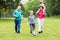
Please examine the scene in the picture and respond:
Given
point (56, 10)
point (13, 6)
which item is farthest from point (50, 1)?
point (13, 6)

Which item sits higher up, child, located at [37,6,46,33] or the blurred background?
child, located at [37,6,46,33]

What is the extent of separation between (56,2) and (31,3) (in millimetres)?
48729

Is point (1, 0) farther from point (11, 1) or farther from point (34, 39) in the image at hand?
point (34, 39)

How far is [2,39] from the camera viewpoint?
15609 mm

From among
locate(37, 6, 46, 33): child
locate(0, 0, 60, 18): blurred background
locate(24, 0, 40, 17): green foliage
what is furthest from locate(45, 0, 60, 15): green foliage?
locate(37, 6, 46, 33): child

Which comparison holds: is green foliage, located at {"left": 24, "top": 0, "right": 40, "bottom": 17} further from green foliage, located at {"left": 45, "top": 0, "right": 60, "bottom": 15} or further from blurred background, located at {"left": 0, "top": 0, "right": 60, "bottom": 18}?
green foliage, located at {"left": 45, "top": 0, "right": 60, "bottom": 15}

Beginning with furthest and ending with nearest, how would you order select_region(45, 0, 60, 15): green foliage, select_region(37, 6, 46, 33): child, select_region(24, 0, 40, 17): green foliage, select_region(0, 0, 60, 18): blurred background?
select_region(24, 0, 40, 17): green foliage, select_region(45, 0, 60, 15): green foliage, select_region(0, 0, 60, 18): blurred background, select_region(37, 6, 46, 33): child

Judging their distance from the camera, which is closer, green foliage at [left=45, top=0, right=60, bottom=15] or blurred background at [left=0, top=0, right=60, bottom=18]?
blurred background at [left=0, top=0, right=60, bottom=18]

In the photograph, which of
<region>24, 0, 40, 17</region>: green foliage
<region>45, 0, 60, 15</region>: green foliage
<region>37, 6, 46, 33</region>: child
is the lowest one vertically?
<region>24, 0, 40, 17</region>: green foliage

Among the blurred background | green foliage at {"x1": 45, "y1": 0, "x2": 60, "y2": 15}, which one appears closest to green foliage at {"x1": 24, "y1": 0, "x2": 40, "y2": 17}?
the blurred background

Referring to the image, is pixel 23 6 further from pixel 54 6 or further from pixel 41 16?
pixel 41 16

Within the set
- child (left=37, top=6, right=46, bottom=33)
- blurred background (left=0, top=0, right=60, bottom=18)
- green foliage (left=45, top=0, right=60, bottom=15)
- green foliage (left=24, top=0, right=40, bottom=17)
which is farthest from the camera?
green foliage (left=24, top=0, right=40, bottom=17)

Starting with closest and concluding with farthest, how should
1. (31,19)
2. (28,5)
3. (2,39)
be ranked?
(2,39) < (31,19) < (28,5)

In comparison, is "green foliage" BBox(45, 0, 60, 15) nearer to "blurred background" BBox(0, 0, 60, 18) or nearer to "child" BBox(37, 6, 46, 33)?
"blurred background" BBox(0, 0, 60, 18)
